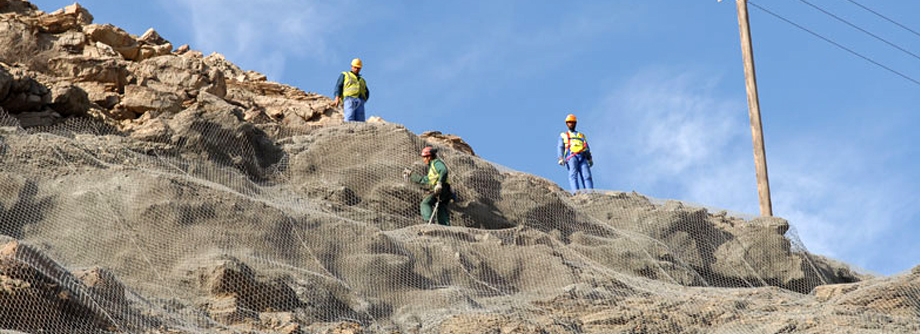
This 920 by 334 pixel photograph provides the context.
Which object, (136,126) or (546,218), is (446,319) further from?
(136,126)

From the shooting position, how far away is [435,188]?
13.9 metres

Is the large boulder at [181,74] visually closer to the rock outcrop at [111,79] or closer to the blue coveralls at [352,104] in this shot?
the rock outcrop at [111,79]

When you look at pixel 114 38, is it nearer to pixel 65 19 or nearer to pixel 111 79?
pixel 65 19

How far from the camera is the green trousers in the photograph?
14.0m

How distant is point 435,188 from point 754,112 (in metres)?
6.72

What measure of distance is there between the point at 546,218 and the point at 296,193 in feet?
10.2

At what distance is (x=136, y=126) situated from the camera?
14.8 m

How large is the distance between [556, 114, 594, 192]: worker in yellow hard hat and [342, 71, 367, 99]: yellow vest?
3200mm

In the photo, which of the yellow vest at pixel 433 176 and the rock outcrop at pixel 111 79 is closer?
the yellow vest at pixel 433 176

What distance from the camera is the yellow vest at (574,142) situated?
18062 mm

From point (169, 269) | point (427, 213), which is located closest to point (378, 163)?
point (427, 213)

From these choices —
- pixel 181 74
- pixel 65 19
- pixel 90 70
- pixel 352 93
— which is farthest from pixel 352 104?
pixel 65 19

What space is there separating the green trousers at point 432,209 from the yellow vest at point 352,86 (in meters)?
3.69

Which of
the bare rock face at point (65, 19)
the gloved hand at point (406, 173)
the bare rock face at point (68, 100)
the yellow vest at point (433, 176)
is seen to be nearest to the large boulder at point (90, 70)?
the bare rock face at point (65, 19)
